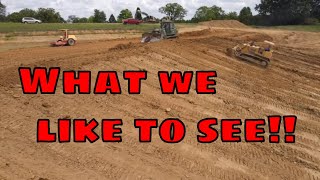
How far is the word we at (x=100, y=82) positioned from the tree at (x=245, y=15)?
203ft

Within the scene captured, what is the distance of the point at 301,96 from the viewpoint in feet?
48.6

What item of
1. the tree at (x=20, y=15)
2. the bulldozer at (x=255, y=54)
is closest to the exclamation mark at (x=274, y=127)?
the bulldozer at (x=255, y=54)

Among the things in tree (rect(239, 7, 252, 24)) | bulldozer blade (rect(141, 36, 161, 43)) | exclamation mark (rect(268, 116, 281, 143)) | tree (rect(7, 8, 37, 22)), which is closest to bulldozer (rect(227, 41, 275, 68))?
bulldozer blade (rect(141, 36, 161, 43))

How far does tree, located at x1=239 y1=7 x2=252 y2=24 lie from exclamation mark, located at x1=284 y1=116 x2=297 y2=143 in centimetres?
6293

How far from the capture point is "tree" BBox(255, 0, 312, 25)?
64.1 metres

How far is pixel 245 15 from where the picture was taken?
76062mm

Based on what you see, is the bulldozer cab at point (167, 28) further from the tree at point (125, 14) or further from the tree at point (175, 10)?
the tree at point (175, 10)

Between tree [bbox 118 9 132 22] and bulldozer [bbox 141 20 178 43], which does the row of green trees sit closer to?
tree [bbox 118 9 132 22]

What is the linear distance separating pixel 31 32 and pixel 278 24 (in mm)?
48626

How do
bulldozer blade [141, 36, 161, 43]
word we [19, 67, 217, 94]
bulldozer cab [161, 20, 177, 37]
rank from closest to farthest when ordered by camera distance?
word we [19, 67, 217, 94] → bulldozer blade [141, 36, 161, 43] → bulldozer cab [161, 20, 177, 37]

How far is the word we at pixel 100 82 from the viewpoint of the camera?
10844 mm

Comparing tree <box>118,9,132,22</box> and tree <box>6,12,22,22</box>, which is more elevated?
tree <box>118,9,132,22</box>

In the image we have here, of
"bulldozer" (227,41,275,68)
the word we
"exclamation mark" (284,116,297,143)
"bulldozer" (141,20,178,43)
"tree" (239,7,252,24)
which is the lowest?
"exclamation mark" (284,116,297,143)

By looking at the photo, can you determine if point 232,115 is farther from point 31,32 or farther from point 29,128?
point 31,32
